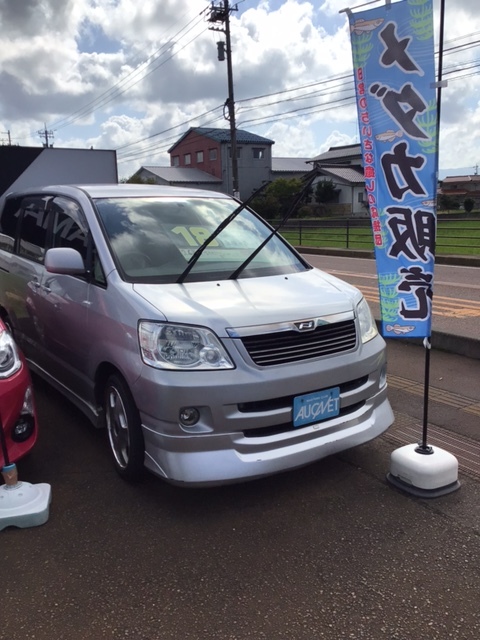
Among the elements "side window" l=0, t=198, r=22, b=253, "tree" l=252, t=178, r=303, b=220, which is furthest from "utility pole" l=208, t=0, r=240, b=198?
"side window" l=0, t=198, r=22, b=253

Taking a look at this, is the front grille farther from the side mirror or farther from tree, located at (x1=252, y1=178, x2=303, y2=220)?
tree, located at (x1=252, y1=178, x2=303, y2=220)

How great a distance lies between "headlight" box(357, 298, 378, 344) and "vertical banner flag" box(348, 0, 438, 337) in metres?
0.29

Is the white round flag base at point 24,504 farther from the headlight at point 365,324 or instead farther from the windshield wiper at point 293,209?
the headlight at point 365,324

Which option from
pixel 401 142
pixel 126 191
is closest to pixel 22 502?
pixel 126 191

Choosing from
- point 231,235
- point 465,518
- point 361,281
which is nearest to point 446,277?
point 361,281

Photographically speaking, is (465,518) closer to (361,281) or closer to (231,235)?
(231,235)

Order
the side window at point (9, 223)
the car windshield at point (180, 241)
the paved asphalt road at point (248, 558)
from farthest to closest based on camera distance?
the side window at point (9, 223) → the car windshield at point (180, 241) → the paved asphalt road at point (248, 558)

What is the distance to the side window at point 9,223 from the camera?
5.38 meters

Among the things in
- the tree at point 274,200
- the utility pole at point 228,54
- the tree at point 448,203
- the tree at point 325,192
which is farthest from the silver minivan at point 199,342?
the tree at point 325,192

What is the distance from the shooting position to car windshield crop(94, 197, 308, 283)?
3637 mm

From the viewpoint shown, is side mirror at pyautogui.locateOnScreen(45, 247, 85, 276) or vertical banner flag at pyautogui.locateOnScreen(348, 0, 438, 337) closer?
vertical banner flag at pyautogui.locateOnScreen(348, 0, 438, 337)

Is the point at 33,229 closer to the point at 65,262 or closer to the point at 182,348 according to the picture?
the point at 65,262

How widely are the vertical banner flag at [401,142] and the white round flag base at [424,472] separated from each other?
0.73m

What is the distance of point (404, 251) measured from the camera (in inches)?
125
